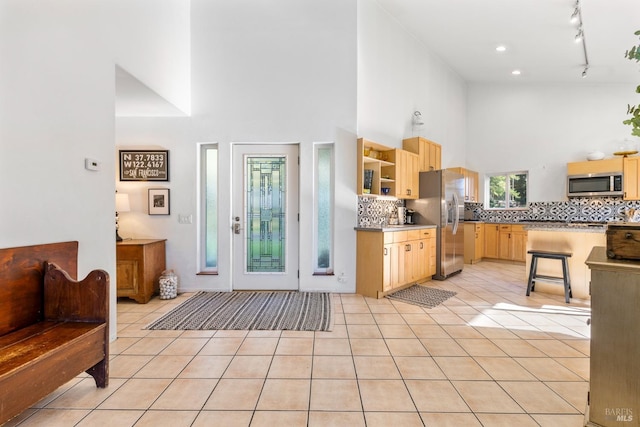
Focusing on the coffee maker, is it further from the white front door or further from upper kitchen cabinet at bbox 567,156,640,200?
upper kitchen cabinet at bbox 567,156,640,200

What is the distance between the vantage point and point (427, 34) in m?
5.63

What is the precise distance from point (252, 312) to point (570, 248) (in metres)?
4.26

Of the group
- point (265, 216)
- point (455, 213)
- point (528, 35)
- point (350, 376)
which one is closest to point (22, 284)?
point (350, 376)

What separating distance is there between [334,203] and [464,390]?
2.83m

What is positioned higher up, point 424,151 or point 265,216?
point 424,151

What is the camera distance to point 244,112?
4.32 m

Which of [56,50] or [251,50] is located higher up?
[251,50]

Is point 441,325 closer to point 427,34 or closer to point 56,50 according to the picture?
point 56,50

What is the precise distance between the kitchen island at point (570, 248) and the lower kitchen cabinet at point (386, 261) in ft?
5.41

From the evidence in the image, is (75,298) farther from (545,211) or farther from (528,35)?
(545,211)

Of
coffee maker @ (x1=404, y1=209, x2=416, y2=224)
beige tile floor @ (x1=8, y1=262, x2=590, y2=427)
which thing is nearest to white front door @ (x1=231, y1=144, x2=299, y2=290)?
beige tile floor @ (x1=8, y1=262, x2=590, y2=427)

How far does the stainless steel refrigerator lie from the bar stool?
4.04 feet

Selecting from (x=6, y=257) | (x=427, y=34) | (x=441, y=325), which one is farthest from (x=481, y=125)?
(x=6, y=257)

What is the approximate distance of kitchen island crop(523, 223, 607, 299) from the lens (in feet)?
13.1
